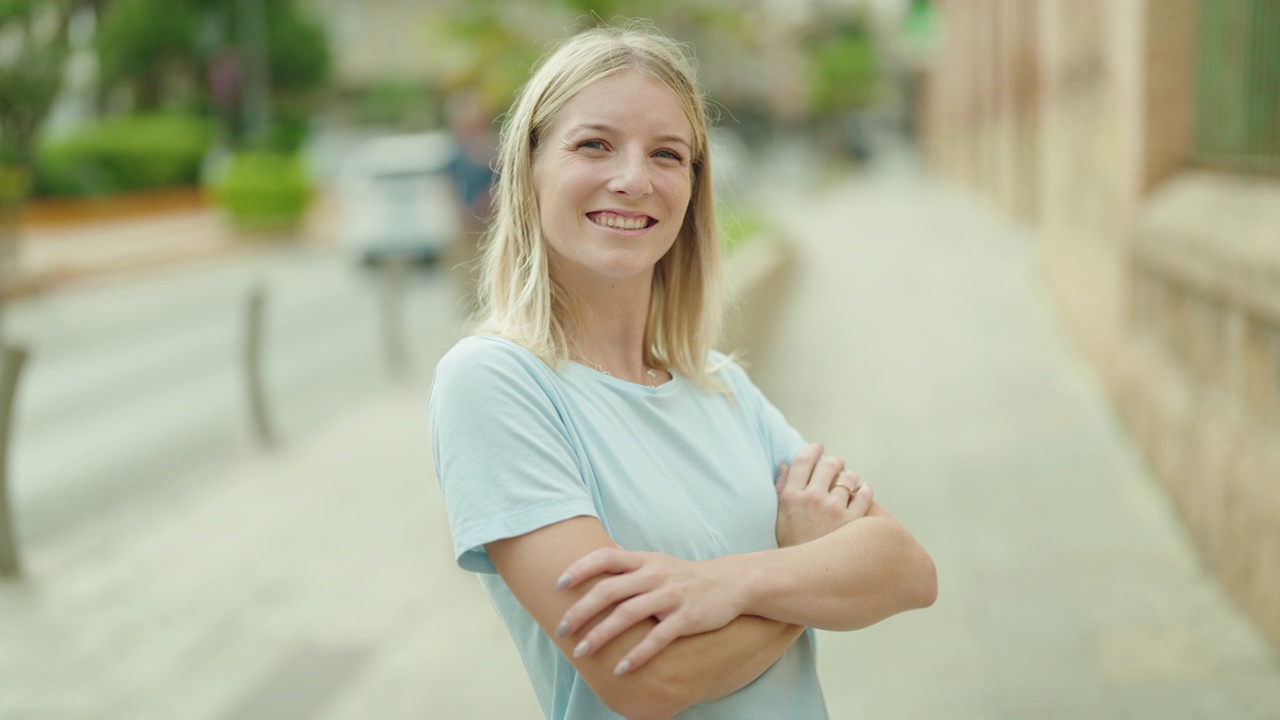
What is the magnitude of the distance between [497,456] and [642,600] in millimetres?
267

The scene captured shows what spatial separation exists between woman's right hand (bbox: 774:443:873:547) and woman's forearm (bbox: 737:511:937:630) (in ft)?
0.16

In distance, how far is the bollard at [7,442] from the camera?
5500 millimetres

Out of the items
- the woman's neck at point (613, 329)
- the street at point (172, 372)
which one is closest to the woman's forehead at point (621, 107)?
the woman's neck at point (613, 329)

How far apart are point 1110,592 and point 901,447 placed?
101 inches

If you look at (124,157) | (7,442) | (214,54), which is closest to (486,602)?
(7,442)

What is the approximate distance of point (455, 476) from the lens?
1.65m

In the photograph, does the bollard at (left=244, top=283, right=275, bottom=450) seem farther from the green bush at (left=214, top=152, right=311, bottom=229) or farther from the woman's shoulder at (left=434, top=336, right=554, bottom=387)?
the green bush at (left=214, top=152, right=311, bottom=229)

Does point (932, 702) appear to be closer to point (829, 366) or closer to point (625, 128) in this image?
point (625, 128)

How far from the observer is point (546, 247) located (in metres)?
1.94

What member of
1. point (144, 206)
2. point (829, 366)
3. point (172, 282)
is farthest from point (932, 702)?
point (144, 206)

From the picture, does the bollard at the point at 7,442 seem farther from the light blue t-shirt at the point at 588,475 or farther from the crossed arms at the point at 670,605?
the crossed arms at the point at 670,605

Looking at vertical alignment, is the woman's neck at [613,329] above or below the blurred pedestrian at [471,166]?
above

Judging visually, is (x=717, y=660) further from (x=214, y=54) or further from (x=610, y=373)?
(x=214, y=54)

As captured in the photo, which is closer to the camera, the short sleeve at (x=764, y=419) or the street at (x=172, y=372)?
the short sleeve at (x=764, y=419)
